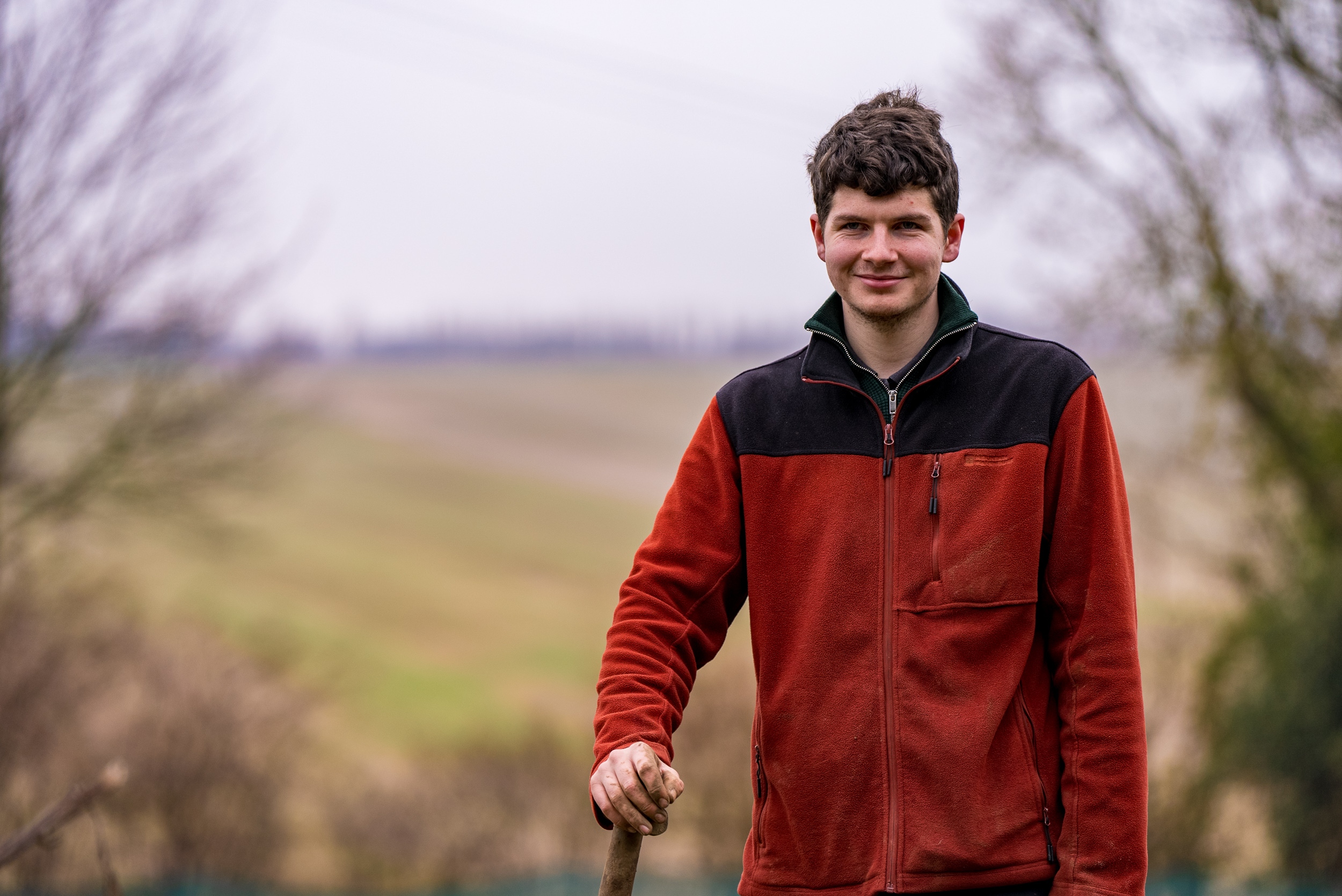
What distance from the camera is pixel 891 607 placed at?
6.68ft

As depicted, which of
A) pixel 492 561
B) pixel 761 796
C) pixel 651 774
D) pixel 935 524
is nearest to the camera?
pixel 651 774

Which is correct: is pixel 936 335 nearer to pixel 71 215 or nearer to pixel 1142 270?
pixel 71 215

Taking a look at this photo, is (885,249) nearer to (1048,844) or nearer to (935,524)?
(935,524)

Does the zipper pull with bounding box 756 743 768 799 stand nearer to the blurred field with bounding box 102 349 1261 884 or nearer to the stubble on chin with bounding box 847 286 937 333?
the stubble on chin with bounding box 847 286 937 333

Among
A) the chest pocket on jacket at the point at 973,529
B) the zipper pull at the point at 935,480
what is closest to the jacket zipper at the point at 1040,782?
the chest pocket on jacket at the point at 973,529

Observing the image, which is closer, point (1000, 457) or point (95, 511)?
point (1000, 457)

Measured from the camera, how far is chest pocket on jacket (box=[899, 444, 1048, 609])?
2008mm

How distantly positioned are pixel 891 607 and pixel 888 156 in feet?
2.44

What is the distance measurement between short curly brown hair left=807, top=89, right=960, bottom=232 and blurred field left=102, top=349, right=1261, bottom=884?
11.6 metres

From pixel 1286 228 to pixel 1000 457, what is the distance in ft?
34.5

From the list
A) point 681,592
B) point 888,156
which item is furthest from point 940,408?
point 681,592

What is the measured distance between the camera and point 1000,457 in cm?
204

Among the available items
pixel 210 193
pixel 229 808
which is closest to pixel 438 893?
pixel 229 808

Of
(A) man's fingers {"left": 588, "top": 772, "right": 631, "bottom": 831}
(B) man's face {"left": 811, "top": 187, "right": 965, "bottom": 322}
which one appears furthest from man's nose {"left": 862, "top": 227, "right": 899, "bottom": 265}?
(A) man's fingers {"left": 588, "top": 772, "right": 631, "bottom": 831}
